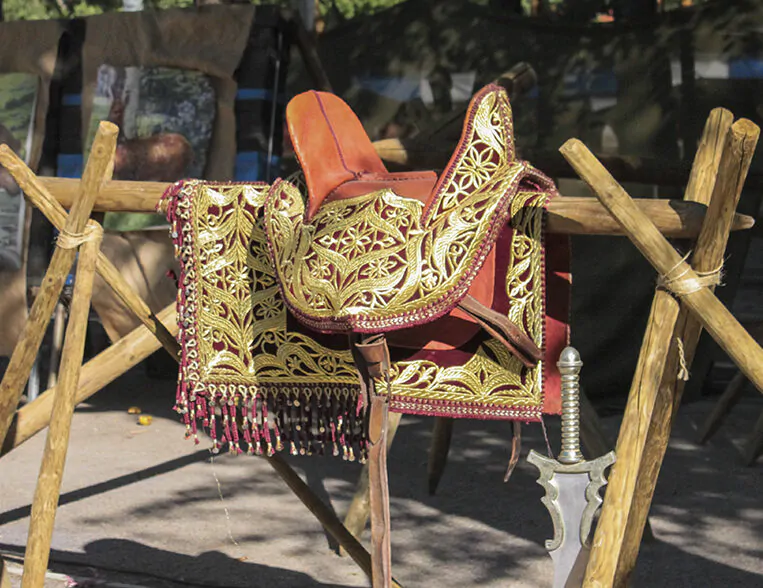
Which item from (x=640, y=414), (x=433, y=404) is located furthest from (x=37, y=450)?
(x=640, y=414)

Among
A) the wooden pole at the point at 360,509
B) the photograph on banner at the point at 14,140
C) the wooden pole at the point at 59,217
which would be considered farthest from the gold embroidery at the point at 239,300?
the photograph on banner at the point at 14,140

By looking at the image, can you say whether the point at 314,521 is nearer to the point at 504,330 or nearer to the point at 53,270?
the point at 53,270

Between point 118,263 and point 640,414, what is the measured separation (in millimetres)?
4990

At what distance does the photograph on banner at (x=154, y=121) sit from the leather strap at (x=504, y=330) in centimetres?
422

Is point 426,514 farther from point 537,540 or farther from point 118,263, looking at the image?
point 118,263

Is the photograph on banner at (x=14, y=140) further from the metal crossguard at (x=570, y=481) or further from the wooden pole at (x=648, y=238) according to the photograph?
the metal crossguard at (x=570, y=481)

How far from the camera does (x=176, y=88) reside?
7570mm

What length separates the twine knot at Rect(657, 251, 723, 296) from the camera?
3178 millimetres

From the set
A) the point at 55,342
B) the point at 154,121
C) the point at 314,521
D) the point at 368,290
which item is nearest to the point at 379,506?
the point at 368,290

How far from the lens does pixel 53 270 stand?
159 inches

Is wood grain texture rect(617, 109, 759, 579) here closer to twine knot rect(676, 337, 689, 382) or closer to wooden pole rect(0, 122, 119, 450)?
twine knot rect(676, 337, 689, 382)

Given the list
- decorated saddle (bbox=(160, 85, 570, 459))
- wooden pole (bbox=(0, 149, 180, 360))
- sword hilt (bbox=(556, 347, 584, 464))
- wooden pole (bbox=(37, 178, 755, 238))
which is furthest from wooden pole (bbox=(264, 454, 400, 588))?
sword hilt (bbox=(556, 347, 584, 464))

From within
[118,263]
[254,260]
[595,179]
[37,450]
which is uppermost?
[595,179]

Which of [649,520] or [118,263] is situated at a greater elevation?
[118,263]
